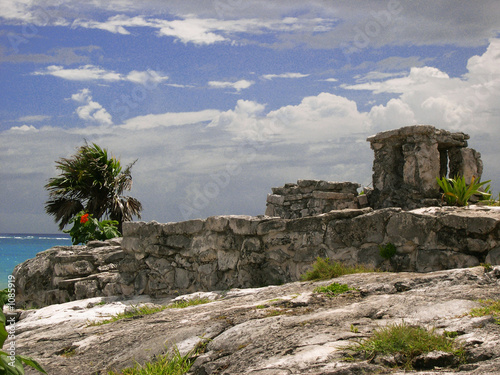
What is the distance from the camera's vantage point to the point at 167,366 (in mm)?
3355

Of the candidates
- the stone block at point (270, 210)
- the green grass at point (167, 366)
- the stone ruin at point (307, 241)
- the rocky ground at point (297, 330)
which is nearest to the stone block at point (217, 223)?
the stone ruin at point (307, 241)

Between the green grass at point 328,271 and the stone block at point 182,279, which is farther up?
the green grass at point 328,271

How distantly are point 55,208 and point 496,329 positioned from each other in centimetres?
1322

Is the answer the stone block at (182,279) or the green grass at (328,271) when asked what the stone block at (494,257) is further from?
the stone block at (182,279)

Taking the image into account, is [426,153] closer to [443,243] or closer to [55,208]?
[443,243]

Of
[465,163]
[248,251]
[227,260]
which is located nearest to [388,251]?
[248,251]

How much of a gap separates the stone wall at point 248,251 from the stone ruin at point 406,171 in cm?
242

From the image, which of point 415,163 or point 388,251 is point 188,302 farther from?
point 415,163

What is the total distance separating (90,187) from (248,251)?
888cm

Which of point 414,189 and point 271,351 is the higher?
point 414,189

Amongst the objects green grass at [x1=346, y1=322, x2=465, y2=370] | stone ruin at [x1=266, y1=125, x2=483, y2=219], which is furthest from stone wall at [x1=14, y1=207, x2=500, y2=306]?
green grass at [x1=346, y1=322, x2=465, y2=370]

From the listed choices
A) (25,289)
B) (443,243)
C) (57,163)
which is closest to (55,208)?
(57,163)

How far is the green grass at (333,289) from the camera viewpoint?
4.28 metres

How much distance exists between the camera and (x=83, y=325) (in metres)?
5.23
